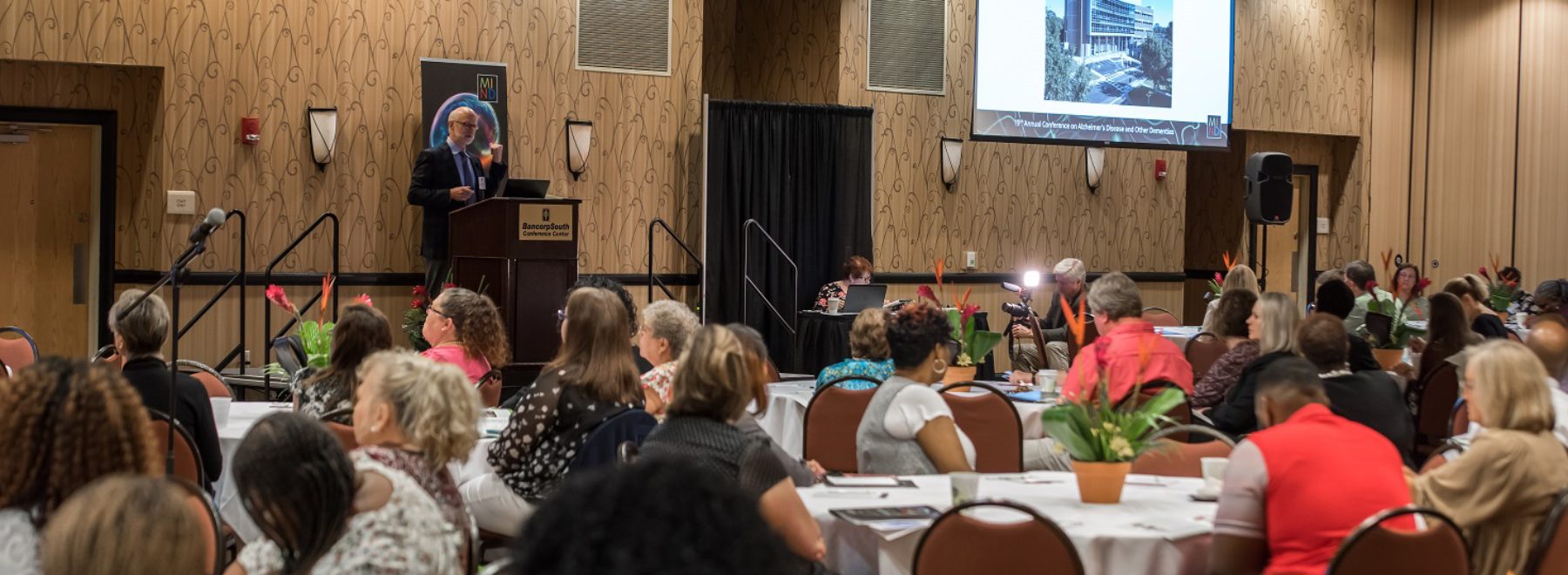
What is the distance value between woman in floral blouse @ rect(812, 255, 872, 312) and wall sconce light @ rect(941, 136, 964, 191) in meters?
1.57

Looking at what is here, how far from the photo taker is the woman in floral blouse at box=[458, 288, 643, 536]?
4332mm

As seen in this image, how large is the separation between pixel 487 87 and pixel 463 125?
1.13 m

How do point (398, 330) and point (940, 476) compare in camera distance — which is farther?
point (398, 330)

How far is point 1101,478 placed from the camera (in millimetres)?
3922

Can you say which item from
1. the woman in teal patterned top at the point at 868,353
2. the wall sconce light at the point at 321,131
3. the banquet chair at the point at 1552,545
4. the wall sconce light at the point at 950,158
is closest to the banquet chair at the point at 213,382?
the woman in teal patterned top at the point at 868,353

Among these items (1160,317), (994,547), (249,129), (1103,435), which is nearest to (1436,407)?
(1103,435)

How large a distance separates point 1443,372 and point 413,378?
560 cm

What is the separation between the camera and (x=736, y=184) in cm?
1137

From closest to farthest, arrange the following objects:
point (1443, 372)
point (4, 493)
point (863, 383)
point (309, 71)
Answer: point (4, 493), point (863, 383), point (1443, 372), point (309, 71)

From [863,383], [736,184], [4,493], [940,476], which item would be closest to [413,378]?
[4,493]

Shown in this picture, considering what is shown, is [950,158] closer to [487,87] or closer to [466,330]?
[487,87]

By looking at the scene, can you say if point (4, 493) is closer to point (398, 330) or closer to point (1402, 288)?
point (398, 330)

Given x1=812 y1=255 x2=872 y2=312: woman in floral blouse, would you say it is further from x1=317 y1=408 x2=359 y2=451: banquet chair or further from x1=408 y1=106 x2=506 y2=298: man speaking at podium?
x1=317 y1=408 x2=359 y2=451: banquet chair

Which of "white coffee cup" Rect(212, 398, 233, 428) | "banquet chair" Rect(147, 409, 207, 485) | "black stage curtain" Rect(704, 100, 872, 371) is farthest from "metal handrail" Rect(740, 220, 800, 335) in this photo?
"banquet chair" Rect(147, 409, 207, 485)
